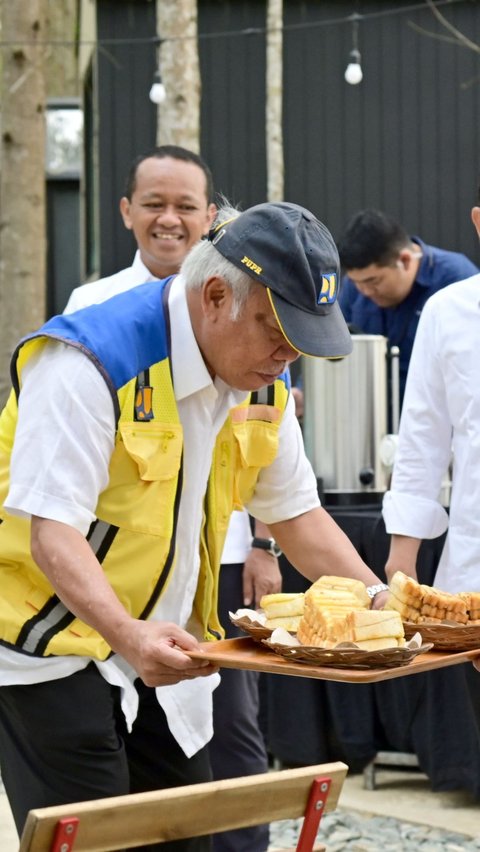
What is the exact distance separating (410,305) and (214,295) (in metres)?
3.40

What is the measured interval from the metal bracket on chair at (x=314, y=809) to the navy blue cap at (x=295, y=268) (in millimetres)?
751

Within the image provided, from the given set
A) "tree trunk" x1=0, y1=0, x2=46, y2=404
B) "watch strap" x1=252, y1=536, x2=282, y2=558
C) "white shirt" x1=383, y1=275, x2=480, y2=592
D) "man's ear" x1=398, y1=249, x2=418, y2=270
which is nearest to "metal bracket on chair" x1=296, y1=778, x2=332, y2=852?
"white shirt" x1=383, y1=275, x2=480, y2=592

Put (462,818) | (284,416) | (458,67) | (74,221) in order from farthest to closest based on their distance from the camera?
1. (74,221)
2. (458,67)
3. (462,818)
4. (284,416)

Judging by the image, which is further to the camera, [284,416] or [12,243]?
[12,243]

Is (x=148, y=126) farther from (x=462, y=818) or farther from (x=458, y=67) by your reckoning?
(x=462, y=818)

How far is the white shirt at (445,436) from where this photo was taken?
342 centimetres

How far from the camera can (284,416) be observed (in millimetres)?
2930

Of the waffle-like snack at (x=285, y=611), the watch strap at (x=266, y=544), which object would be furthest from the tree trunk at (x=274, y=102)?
the waffle-like snack at (x=285, y=611)

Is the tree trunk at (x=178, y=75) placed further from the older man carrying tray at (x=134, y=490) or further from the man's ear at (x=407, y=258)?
the older man carrying tray at (x=134, y=490)

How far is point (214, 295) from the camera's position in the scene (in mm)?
2471

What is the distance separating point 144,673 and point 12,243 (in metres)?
6.62

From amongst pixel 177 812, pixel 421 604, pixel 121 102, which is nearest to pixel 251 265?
pixel 421 604

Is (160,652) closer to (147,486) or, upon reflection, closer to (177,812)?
(177,812)

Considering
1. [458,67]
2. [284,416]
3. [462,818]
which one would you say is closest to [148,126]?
[458,67]
